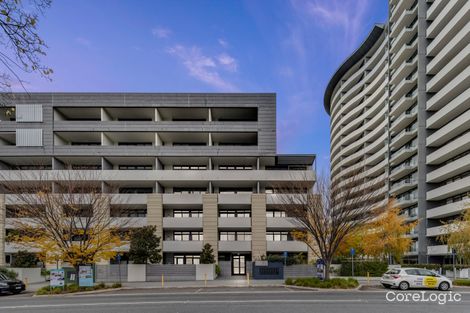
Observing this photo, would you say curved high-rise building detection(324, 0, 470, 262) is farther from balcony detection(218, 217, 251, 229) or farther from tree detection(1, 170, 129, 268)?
tree detection(1, 170, 129, 268)

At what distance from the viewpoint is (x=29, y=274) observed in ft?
121

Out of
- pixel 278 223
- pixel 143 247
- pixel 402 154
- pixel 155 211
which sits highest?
pixel 402 154

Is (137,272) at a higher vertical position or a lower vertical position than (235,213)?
lower

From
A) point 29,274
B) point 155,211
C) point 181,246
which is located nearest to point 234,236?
point 181,246

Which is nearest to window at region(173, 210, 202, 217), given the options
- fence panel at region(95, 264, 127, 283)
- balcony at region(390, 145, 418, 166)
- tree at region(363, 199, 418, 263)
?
fence panel at region(95, 264, 127, 283)

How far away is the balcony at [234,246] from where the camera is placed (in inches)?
1742

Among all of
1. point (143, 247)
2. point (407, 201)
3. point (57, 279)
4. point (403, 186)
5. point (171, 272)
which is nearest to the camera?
point (57, 279)

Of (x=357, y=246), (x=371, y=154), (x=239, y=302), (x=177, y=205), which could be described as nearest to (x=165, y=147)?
(x=177, y=205)

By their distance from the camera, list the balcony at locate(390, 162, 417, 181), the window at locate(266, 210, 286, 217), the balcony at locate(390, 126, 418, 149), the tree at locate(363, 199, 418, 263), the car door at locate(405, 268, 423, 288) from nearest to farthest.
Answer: the car door at locate(405, 268, 423, 288) → the tree at locate(363, 199, 418, 263) → the window at locate(266, 210, 286, 217) → the balcony at locate(390, 162, 417, 181) → the balcony at locate(390, 126, 418, 149)

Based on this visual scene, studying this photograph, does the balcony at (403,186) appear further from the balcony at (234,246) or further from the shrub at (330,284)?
the shrub at (330,284)

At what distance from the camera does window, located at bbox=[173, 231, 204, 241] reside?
1847 inches

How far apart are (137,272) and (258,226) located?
49.3ft

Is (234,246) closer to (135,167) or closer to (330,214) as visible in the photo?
(135,167)

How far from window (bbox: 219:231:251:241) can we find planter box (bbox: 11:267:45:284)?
19.7m
